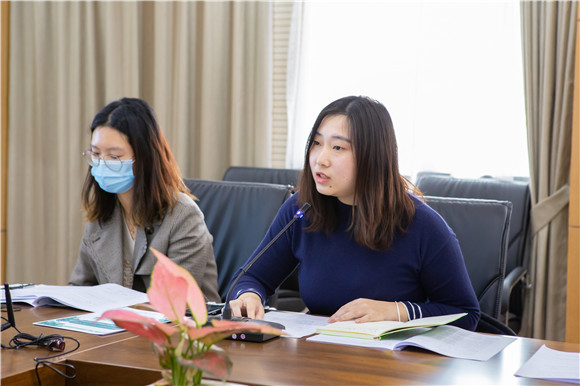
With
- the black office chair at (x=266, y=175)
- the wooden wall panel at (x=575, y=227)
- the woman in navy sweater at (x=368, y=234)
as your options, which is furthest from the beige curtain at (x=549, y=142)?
the woman in navy sweater at (x=368, y=234)

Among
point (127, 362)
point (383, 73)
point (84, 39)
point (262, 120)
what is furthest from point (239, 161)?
point (127, 362)

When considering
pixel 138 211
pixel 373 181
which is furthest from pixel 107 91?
pixel 373 181

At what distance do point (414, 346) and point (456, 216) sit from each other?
38.2 inches

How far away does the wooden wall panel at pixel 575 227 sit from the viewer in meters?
2.84

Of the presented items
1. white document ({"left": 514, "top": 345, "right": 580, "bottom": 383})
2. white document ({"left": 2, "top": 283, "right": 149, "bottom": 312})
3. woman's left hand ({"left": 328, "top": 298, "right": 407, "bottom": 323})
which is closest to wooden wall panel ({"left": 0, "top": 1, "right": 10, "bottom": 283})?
white document ({"left": 2, "top": 283, "right": 149, "bottom": 312})

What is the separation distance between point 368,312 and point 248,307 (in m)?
0.30

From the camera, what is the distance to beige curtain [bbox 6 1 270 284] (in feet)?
12.3

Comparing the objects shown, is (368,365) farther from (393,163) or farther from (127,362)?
(393,163)

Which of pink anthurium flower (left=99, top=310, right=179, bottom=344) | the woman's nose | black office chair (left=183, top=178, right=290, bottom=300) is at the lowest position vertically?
black office chair (left=183, top=178, right=290, bottom=300)

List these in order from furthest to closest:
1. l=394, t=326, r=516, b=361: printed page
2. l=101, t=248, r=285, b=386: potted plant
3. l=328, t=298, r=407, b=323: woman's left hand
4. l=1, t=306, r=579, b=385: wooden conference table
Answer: l=328, t=298, r=407, b=323: woman's left hand, l=394, t=326, r=516, b=361: printed page, l=1, t=306, r=579, b=385: wooden conference table, l=101, t=248, r=285, b=386: potted plant

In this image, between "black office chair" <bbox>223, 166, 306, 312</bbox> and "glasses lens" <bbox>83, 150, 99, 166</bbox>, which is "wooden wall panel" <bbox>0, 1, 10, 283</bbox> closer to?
"black office chair" <bbox>223, 166, 306, 312</bbox>

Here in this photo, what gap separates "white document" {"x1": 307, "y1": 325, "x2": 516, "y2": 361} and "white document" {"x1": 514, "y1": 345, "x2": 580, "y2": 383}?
0.08m

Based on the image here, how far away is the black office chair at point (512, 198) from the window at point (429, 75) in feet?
1.01

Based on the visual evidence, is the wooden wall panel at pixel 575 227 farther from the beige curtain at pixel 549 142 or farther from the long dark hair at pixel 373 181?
the long dark hair at pixel 373 181
